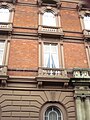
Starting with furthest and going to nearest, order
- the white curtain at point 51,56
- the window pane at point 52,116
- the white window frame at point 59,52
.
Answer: the white curtain at point 51,56
the white window frame at point 59,52
the window pane at point 52,116

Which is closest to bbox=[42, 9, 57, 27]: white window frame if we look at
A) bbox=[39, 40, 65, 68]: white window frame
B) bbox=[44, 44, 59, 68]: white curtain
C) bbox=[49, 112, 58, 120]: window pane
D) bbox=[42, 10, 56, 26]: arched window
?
bbox=[42, 10, 56, 26]: arched window

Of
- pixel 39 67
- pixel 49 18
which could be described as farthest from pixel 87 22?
pixel 39 67

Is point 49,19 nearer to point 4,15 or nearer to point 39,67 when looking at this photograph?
point 4,15

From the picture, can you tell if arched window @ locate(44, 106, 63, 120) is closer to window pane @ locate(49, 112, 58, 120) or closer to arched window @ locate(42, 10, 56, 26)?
window pane @ locate(49, 112, 58, 120)

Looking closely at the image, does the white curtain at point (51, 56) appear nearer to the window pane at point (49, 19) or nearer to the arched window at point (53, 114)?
the window pane at point (49, 19)

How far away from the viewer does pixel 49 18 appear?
14859 mm

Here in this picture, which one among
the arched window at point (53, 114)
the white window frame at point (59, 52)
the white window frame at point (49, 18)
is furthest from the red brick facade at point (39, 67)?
the white window frame at point (49, 18)

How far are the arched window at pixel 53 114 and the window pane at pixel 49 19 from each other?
7.11m

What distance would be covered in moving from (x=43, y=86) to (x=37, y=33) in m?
4.42

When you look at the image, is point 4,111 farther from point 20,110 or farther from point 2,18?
point 2,18

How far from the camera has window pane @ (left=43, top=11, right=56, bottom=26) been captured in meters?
14.5

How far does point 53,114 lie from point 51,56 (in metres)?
4.23

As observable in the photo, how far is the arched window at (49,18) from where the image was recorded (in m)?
14.4

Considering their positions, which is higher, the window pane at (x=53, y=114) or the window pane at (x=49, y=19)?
the window pane at (x=49, y=19)
